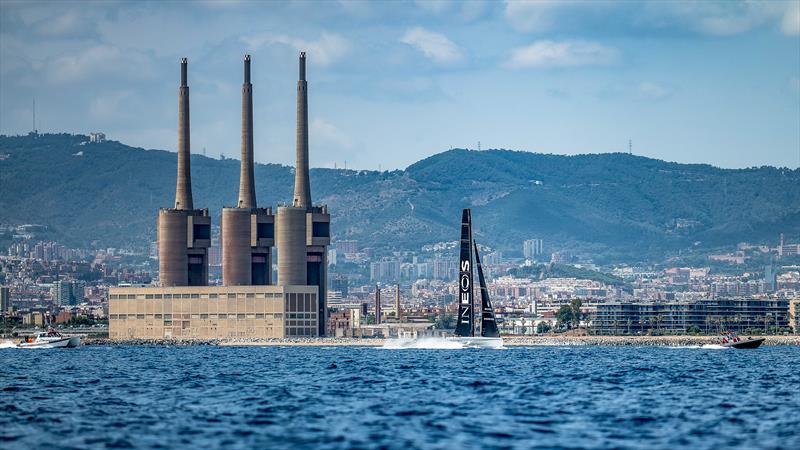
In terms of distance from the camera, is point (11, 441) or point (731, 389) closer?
point (11, 441)

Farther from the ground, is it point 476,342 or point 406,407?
point 476,342

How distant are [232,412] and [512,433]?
1732 cm

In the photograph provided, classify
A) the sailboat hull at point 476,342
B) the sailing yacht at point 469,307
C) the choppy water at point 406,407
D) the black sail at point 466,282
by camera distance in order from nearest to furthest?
the choppy water at point 406,407 → the black sail at point 466,282 → the sailing yacht at point 469,307 → the sailboat hull at point 476,342

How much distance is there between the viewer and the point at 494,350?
7800 inches

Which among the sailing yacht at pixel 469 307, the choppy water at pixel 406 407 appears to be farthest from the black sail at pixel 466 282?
the choppy water at pixel 406 407

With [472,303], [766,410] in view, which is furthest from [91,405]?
[472,303]

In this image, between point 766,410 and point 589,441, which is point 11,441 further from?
point 766,410

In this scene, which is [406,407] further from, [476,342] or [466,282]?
[476,342]

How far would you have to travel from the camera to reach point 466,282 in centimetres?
18350

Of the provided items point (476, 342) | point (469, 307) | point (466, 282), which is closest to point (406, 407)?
point (466, 282)

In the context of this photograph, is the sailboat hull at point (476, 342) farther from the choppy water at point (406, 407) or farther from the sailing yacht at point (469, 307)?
the choppy water at point (406, 407)

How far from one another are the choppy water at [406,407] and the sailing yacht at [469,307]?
1763 inches

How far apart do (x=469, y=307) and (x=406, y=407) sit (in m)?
100

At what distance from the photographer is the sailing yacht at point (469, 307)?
182875 mm
